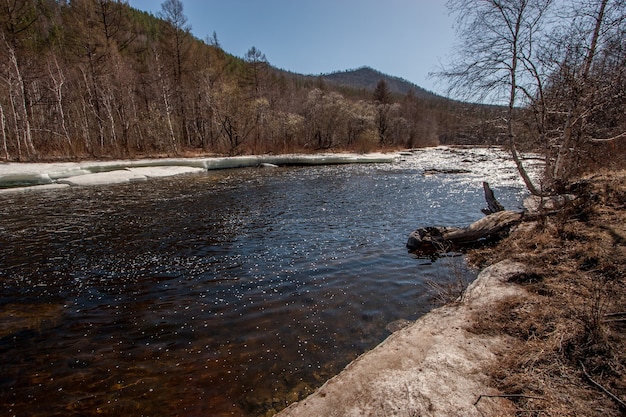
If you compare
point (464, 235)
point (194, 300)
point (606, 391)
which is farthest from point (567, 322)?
point (194, 300)

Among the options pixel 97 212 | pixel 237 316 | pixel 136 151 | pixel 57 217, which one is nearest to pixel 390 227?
pixel 237 316

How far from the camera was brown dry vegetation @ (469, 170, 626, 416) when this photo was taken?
2.18 metres

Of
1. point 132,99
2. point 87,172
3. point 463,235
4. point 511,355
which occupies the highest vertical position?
point 132,99

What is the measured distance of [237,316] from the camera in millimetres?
4637

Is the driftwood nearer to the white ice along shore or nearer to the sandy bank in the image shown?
the sandy bank

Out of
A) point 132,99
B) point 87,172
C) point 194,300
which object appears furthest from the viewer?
point 132,99

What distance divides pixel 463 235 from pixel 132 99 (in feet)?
111

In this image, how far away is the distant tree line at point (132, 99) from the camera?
2375cm

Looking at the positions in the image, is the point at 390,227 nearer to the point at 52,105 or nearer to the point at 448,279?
the point at 448,279

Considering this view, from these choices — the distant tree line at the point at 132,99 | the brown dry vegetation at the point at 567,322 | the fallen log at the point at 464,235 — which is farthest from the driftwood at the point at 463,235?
the distant tree line at the point at 132,99

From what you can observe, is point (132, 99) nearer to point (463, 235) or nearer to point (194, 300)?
point (194, 300)

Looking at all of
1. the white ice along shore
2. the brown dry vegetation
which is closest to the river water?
the brown dry vegetation

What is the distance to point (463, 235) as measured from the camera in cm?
751

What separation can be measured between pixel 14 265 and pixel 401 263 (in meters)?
8.39
